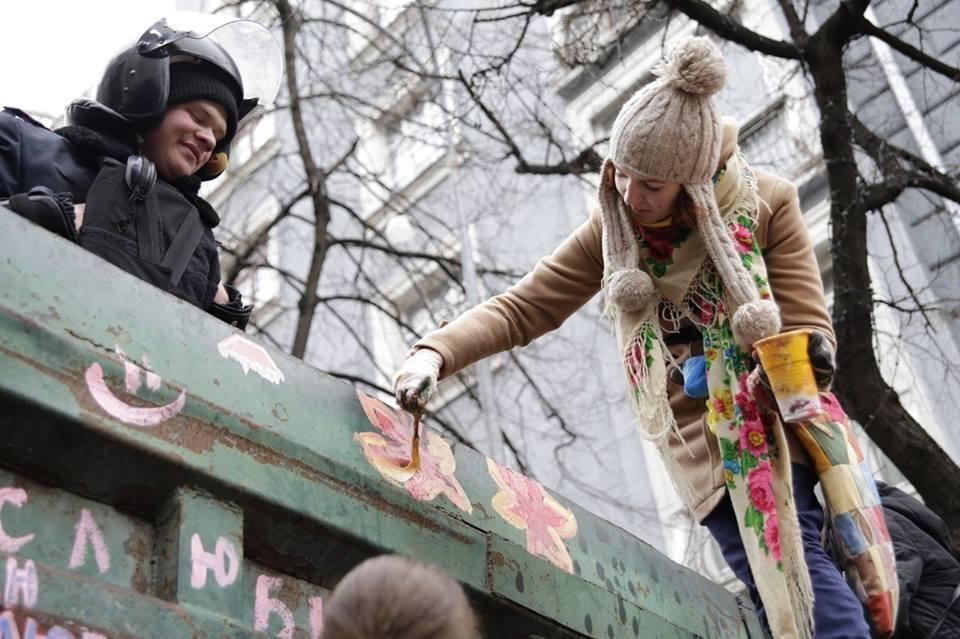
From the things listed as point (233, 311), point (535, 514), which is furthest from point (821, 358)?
point (233, 311)

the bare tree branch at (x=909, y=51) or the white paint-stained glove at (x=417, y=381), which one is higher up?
the bare tree branch at (x=909, y=51)

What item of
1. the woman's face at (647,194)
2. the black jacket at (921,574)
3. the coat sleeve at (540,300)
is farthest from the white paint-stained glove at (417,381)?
the black jacket at (921,574)

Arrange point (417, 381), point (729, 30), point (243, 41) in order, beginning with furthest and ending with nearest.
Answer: point (729, 30)
point (243, 41)
point (417, 381)

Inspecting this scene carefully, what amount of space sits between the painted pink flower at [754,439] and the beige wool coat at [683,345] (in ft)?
0.47

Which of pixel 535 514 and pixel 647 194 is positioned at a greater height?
pixel 647 194

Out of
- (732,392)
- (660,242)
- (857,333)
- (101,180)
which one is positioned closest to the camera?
(101,180)

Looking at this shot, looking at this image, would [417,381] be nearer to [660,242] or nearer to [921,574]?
[660,242]

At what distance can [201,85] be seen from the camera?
3340 millimetres

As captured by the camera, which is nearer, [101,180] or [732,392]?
[101,180]

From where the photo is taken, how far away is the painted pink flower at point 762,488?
332 cm

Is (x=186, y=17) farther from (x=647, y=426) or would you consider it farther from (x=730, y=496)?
(x=730, y=496)

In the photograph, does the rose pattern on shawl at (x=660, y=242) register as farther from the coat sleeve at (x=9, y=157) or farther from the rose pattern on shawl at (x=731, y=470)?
the coat sleeve at (x=9, y=157)

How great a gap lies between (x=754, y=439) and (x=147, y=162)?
166 centimetres

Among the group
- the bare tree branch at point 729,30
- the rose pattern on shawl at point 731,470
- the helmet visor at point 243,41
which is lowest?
the rose pattern on shawl at point 731,470
